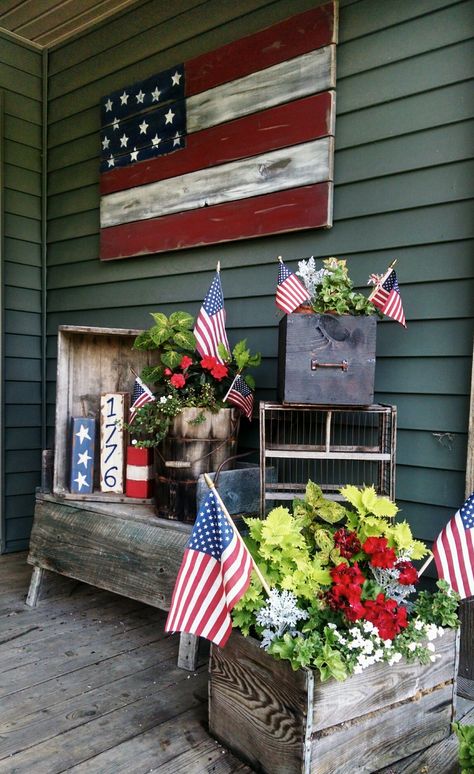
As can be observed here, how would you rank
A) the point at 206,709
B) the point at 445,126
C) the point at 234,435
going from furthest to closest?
1. the point at 234,435
2. the point at 445,126
3. the point at 206,709

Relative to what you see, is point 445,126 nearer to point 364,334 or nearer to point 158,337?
point 364,334

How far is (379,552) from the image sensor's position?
5.17 feet

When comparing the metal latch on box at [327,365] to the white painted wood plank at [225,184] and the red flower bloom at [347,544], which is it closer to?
the red flower bloom at [347,544]

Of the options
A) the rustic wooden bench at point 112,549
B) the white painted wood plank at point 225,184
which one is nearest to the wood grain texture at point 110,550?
the rustic wooden bench at point 112,549

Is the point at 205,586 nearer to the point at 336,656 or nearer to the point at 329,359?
the point at 336,656

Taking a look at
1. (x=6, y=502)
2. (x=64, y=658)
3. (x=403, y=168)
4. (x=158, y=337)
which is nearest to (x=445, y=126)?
(x=403, y=168)

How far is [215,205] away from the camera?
9.51ft

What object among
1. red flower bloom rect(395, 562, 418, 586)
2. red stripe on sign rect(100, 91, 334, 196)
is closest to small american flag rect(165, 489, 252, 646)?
red flower bloom rect(395, 562, 418, 586)

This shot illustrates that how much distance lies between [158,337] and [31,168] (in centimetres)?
203

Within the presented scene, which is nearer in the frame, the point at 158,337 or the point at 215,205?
the point at 158,337

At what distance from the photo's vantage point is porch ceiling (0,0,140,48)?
3.36 m

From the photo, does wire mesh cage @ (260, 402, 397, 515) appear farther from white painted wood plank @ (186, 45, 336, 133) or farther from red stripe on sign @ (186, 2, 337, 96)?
red stripe on sign @ (186, 2, 337, 96)

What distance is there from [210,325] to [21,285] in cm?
193

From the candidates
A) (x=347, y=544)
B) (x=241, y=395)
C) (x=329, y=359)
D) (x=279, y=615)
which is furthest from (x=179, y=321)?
(x=279, y=615)
